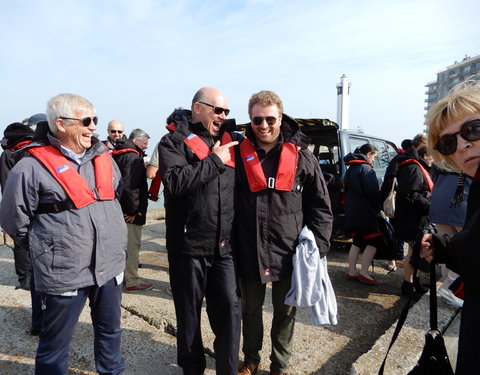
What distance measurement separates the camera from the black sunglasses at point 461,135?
45.6 inches

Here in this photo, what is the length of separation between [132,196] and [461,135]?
10.9ft

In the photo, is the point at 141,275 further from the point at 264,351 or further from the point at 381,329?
the point at 381,329

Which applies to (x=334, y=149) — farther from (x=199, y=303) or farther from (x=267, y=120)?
(x=199, y=303)

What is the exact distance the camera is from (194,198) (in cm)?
212

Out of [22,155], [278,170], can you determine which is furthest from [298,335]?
[22,155]

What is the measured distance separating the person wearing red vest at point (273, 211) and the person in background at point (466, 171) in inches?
41.0

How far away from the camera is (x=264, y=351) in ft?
9.02

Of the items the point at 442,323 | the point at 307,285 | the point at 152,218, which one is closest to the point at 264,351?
the point at 307,285

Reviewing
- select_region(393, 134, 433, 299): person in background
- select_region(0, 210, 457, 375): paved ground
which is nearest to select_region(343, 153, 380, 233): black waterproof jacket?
select_region(393, 134, 433, 299): person in background

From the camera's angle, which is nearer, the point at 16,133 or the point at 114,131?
the point at 16,133

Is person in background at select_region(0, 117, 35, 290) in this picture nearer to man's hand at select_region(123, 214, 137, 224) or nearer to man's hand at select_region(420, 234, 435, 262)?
man's hand at select_region(123, 214, 137, 224)

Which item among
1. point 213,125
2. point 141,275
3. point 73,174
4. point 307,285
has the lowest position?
point 141,275

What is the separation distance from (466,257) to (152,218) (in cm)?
783

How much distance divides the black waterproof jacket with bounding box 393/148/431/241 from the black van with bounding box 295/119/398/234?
102 centimetres
